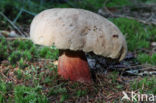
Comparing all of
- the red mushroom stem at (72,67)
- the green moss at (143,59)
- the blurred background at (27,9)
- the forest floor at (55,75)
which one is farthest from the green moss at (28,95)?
the blurred background at (27,9)

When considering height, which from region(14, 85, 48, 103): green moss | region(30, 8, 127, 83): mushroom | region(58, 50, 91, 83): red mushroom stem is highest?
region(30, 8, 127, 83): mushroom

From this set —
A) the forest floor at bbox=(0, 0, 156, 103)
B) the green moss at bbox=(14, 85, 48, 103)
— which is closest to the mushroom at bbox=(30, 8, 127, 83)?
the forest floor at bbox=(0, 0, 156, 103)

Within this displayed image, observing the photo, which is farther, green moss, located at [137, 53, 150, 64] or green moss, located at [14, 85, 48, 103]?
green moss, located at [137, 53, 150, 64]

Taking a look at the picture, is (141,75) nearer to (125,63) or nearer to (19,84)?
(125,63)

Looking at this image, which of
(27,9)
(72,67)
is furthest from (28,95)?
(27,9)

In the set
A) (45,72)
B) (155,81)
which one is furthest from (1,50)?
(155,81)

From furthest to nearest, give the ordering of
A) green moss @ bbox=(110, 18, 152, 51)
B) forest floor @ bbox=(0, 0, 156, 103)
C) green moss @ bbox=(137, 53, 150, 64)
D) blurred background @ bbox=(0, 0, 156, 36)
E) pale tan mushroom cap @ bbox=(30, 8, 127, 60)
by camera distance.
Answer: blurred background @ bbox=(0, 0, 156, 36) → green moss @ bbox=(110, 18, 152, 51) → green moss @ bbox=(137, 53, 150, 64) → forest floor @ bbox=(0, 0, 156, 103) → pale tan mushroom cap @ bbox=(30, 8, 127, 60)

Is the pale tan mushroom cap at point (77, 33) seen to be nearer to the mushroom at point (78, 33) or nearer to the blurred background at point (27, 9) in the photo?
the mushroom at point (78, 33)

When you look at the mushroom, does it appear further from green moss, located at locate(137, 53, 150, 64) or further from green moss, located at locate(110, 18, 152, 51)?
green moss, located at locate(110, 18, 152, 51)
